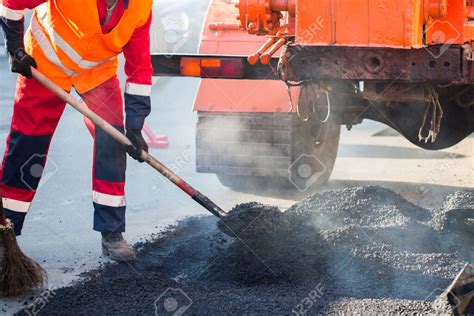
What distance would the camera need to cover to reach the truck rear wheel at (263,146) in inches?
259

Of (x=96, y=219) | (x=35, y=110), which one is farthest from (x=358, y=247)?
(x=35, y=110)

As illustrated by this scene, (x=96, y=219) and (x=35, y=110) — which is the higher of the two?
(x=35, y=110)

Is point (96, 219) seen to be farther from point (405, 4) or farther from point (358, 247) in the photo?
point (405, 4)

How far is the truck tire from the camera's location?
261 inches

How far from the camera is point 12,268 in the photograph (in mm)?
4348

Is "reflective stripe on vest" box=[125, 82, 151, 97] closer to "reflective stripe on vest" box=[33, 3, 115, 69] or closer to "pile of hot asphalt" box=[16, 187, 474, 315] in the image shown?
"reflective stripe on vest" box=[33, 3, 115, 69]

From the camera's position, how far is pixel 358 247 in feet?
15.8

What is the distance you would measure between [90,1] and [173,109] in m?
7.18

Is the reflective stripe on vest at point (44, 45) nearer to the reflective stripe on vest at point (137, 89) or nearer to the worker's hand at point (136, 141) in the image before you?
the reflective stripe on vest at point (137, 89)

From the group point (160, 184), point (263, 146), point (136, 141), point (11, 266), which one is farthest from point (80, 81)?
point (160, 184)

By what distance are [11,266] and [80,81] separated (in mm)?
1239

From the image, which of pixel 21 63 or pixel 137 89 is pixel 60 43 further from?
pixel 137 89

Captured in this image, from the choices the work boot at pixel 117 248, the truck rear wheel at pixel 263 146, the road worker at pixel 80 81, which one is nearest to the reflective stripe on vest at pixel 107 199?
the road worker at pixel 80 81

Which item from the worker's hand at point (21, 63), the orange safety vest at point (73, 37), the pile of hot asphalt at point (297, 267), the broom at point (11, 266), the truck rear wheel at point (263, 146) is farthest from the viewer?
the truck rear wheel at point (263, 146)
